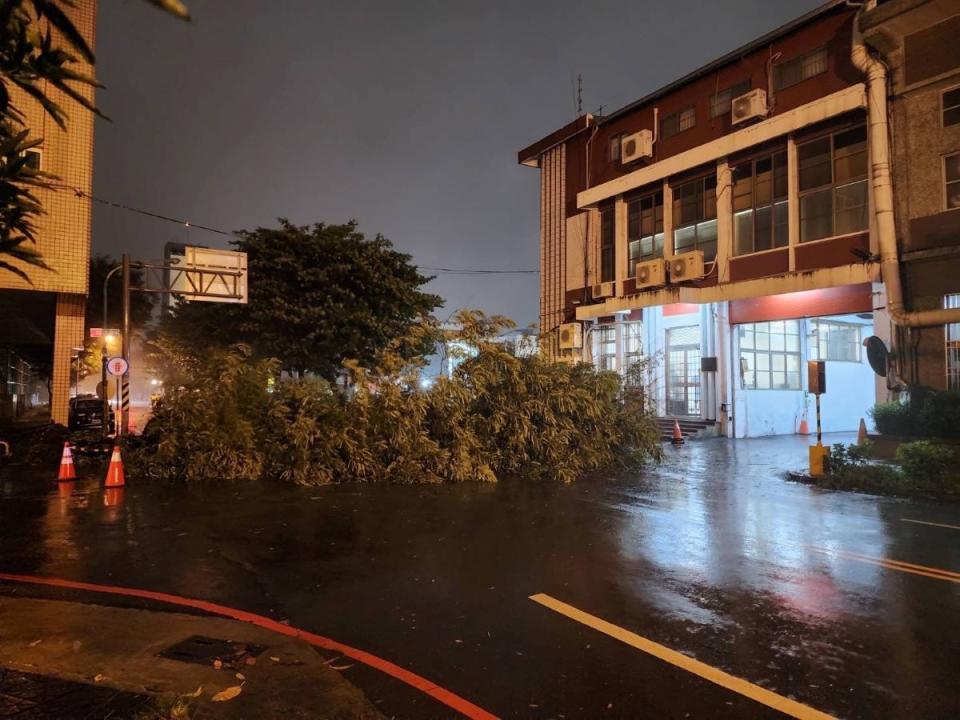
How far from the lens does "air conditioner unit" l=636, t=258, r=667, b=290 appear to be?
22528mm

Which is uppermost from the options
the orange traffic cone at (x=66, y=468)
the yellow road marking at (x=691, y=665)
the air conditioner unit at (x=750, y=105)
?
the air conditioner unit at (x=750, y=105)

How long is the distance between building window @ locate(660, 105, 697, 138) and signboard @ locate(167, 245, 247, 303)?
52.8ft

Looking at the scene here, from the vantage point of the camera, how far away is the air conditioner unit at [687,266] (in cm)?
2144

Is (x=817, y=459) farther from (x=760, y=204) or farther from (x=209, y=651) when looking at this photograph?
(x=209, y=651)

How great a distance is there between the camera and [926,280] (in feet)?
52.2

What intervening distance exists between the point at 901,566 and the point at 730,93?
19203mm

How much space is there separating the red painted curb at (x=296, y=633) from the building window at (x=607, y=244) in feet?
74.0

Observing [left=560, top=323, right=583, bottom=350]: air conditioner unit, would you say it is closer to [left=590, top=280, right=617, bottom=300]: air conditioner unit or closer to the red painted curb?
[left=590, top=280, right=617, bottom=300]: air conditioner unit

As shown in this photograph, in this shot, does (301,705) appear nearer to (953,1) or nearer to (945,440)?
(945,440)

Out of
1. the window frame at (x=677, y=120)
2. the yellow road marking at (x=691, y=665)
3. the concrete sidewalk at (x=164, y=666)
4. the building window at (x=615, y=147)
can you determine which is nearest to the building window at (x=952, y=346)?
the window frame at (x=677, y=120)

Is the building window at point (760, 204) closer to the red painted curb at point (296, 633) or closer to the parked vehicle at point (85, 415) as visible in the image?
the red painted curb at point (296, 633)

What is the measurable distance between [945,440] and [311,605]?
1484cm

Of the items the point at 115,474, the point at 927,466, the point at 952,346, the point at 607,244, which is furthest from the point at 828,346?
the point at 115,474

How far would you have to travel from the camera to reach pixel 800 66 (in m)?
19.5
